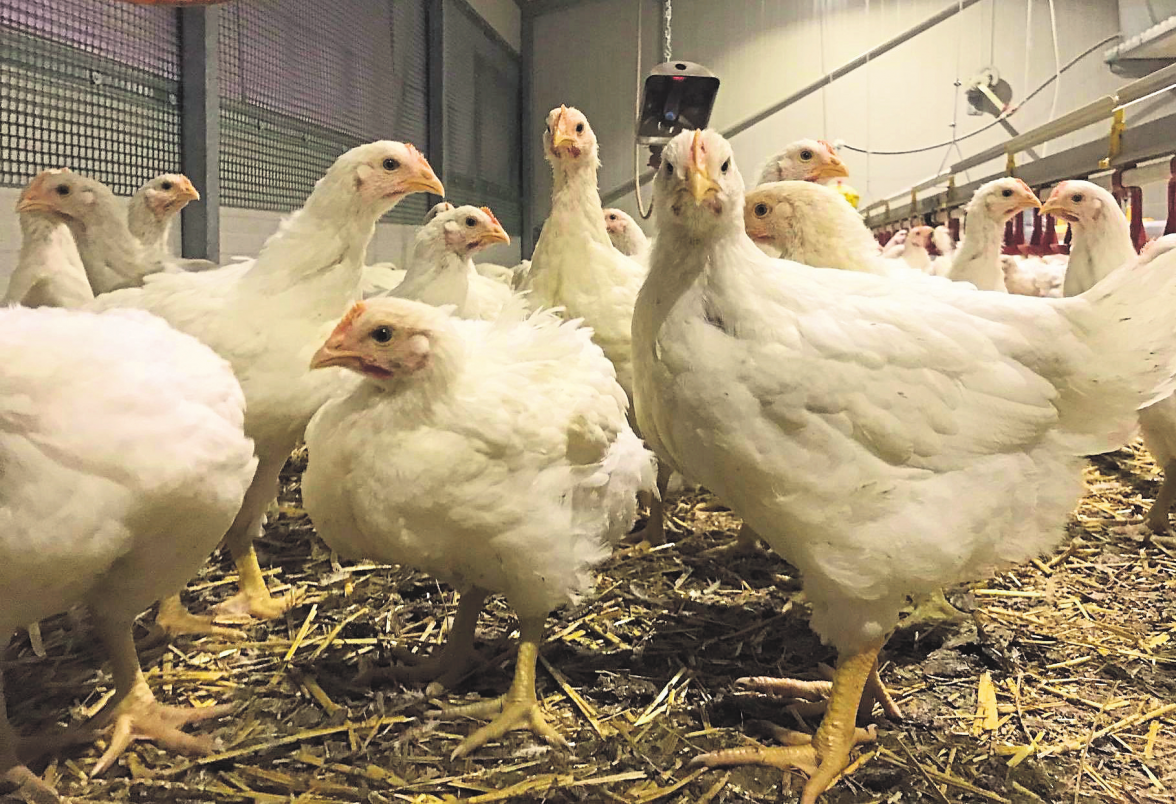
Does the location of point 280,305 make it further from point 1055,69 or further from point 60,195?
point 1055,69

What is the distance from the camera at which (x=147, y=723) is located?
70.2 inches

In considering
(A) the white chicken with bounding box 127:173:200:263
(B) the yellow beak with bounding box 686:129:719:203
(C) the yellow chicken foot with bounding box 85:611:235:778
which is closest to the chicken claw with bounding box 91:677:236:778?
(C) the yellow chicken foot with bounding box 85:611:235:778

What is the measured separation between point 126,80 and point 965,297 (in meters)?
3.04

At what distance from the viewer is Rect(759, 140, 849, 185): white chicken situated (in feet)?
11.3

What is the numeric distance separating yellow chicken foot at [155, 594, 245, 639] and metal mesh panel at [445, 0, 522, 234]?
3.87 m

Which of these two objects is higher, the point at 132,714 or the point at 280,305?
the point at 280,305

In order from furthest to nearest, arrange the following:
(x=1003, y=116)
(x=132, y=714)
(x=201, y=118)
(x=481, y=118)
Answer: (x=1003, y=116), (x=481, y=118), (x=201, y=118), (x=132, y=714)

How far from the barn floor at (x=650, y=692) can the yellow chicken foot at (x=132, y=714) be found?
38mm

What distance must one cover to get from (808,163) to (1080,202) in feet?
3.78

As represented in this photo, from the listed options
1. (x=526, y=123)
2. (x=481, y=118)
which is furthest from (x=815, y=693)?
(x=526, y=123)

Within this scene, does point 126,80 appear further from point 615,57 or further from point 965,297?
point 615,57

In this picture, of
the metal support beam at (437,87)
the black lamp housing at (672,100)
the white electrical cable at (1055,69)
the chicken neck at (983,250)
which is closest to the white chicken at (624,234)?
the black lamp housing at (672,100)

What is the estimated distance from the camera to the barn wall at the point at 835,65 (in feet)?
24.2

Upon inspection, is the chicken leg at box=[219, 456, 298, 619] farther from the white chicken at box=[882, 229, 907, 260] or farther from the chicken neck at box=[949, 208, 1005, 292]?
the white chicken at box=[882, 229, 907, 260]
